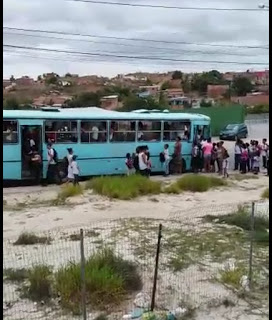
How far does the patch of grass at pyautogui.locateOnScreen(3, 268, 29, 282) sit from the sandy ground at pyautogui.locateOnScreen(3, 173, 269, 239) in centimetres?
285

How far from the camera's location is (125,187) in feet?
50.5

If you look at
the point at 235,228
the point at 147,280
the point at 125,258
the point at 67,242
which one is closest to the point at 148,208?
the point at 235,228

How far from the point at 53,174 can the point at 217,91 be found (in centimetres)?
6651

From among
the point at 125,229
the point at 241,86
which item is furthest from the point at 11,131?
the point at 241,86

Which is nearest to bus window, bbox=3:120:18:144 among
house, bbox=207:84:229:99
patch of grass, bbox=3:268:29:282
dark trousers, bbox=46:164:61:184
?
dark trousers, bbox=46:164:61:184

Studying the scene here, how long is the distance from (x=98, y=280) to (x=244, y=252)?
10.4 ft

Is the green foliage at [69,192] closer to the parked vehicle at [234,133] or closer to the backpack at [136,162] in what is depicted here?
the backpack at [136,162]

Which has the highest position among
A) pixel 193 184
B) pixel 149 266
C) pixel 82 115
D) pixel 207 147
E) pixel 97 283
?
pixel 82 115

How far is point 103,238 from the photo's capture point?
992cm

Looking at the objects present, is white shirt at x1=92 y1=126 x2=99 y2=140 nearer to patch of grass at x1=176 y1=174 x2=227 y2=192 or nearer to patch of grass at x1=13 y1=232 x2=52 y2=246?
patch of grass at x1=176 y1=174 x2=227 y2=192

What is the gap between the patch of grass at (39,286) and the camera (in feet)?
21.8

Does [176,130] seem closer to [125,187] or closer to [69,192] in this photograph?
[125,187]

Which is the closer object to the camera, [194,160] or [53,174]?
[53,174]

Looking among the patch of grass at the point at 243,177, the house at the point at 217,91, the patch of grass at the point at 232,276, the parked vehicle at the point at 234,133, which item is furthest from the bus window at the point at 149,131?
the house at the point at 217,91
